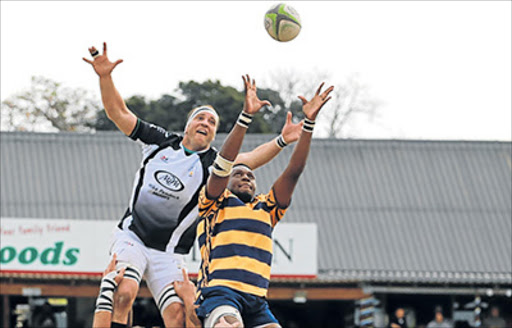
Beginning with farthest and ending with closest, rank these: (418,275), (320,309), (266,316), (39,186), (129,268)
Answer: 1. (320,309)
2. (39,186)
3. (418,275)
4. (129,268)
5. (266,316)

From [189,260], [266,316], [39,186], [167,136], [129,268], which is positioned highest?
[39,186]

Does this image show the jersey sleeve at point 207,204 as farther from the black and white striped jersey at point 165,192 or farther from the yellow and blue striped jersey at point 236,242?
the black and white striped jersey at point 165,192

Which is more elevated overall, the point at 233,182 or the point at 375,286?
the point at 375,286

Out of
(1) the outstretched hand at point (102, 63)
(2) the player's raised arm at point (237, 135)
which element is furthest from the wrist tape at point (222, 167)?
(1) the outstretched hand at point (102, 63)

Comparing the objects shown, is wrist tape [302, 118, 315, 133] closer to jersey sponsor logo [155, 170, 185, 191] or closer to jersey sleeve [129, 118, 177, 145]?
jersey sponsor logo [155, 170, 185, 191]

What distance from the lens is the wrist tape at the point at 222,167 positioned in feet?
26.5

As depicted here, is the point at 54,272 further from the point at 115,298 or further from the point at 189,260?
the point at 115,298

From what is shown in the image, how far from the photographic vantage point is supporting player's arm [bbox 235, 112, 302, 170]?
362 inches

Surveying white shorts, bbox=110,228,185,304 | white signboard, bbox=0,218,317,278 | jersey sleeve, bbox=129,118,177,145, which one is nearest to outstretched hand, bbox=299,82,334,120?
jersey sleeve, bbox=129,118,177,145

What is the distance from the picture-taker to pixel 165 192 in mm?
9016

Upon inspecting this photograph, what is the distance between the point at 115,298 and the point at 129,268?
0.30 meters

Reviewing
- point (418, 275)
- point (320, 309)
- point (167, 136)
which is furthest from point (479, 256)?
point (167, 136)

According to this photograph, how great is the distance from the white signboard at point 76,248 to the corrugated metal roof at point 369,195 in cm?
151

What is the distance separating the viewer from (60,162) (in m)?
28.2
